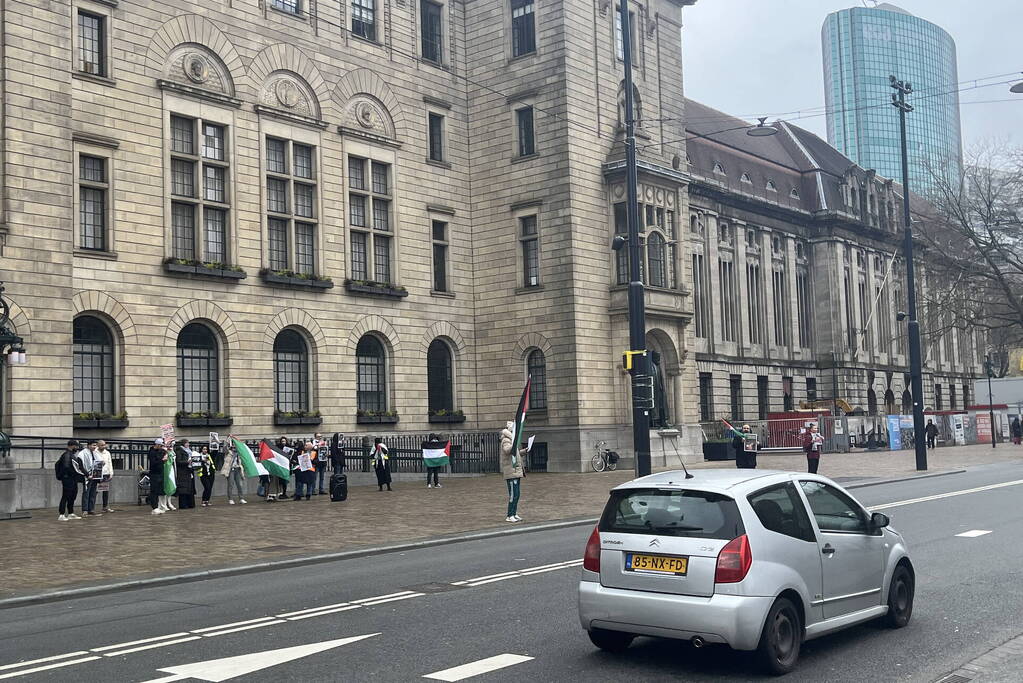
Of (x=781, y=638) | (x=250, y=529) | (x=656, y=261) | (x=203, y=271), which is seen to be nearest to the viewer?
(x=781, y=638)

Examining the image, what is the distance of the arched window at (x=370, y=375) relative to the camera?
38906mm

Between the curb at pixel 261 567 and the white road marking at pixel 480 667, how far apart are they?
6780 millimetres

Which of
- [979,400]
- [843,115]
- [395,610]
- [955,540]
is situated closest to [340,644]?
[395,610]

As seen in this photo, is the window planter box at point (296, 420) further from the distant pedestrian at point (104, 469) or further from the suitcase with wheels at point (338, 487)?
the distant pedestrian at point (104, 469)

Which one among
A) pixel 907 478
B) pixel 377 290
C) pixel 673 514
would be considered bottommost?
pixel 907 478

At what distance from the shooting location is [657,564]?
27.0ft

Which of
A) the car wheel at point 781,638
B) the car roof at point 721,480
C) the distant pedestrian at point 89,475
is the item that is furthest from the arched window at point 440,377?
the car wheel at point 781,638

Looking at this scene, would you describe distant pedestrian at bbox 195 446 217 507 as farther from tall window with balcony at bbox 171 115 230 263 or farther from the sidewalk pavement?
tall window with balcony at bbox 171 115 230 263

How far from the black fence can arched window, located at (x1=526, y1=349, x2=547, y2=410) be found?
6.84 feet

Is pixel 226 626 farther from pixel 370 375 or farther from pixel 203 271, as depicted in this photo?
pixel 370 375

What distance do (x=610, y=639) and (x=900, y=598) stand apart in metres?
2.87

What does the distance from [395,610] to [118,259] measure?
75.6 ft

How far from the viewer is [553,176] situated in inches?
1625

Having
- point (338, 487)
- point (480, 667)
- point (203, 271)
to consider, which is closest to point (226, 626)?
point (480, 667)
